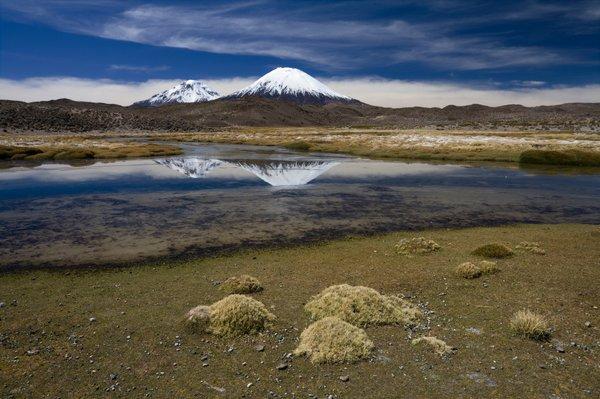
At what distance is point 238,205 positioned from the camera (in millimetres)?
33281

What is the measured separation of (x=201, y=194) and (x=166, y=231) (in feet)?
44.8

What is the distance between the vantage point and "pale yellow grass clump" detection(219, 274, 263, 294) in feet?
52.0

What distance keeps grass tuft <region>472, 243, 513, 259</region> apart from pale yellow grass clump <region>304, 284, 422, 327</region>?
7418 mm

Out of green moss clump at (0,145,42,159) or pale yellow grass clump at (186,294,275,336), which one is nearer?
pale yellow grass clump at (186,294,275,336)

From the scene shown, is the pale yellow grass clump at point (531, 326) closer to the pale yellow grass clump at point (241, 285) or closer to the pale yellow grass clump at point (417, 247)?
the pale yellow grass clump at point (417, 247)

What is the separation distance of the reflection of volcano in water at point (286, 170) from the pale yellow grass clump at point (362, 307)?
1204 inches

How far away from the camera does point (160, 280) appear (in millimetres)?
17281

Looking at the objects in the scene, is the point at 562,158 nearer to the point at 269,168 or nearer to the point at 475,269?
the point at 269,168

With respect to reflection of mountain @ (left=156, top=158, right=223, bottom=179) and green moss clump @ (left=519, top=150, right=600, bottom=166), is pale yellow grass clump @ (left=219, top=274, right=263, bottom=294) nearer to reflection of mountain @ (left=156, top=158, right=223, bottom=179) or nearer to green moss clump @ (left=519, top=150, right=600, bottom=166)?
reflection of mountain @ (left=156, top=158, right=223, bottom=179)

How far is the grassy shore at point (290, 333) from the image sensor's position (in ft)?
34.0

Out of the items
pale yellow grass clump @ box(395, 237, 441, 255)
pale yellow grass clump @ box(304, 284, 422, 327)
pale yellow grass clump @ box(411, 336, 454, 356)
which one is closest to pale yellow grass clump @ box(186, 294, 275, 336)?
pale yellow grass clump @ box(304, 284, 422, 327)

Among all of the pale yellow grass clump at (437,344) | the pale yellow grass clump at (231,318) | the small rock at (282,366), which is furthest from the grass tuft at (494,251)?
the small rock at (282,366)

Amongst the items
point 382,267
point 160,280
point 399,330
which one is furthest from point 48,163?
point 399,330

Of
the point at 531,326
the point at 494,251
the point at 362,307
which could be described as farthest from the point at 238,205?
the point at 531,326
